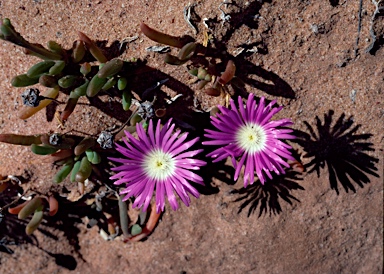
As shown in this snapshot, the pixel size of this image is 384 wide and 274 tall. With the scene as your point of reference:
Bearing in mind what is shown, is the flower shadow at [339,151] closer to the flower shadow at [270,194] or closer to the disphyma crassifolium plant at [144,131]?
the flower shadow at [270,194]

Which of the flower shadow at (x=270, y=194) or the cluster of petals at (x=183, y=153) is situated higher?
the flower shadow at (x=270, y=194)

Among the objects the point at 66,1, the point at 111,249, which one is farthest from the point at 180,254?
the point at 66,1

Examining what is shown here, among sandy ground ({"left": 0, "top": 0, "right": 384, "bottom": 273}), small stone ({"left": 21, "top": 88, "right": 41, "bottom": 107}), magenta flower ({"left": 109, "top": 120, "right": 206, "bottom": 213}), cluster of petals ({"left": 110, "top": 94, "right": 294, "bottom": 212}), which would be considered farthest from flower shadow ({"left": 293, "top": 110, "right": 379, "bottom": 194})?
small stone ({"left": 21, "top": 88, "right": 41, "bottom": 107})

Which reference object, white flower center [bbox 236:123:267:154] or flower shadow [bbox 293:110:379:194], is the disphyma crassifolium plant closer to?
white flower center [bbox 236:123:267:154]

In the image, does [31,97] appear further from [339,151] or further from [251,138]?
[339,151]

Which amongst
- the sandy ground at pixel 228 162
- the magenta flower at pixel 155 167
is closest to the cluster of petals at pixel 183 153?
the magenta flower at pixel 155 167

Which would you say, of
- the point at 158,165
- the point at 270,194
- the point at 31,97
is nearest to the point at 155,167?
the point at 158,165
